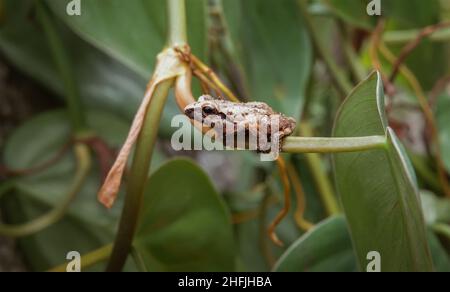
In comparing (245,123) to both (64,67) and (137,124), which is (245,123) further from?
(64,67)

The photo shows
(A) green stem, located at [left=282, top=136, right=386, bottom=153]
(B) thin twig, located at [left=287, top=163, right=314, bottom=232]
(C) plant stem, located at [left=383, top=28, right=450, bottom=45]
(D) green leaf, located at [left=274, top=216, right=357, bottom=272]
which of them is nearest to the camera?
(A) green stem, located at [left=282, top=136, right=386, bottom=153]

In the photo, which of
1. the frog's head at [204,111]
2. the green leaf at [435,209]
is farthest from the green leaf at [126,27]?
the green leaf at [435,209]

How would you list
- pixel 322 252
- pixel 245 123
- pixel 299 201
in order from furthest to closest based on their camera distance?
Result: pixel 299 201 < pixel 322 252 < pixel 245 123

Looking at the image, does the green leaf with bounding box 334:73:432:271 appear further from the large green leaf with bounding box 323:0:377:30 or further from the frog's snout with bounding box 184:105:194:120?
the large green leaf with bounding box 323:0:377:30

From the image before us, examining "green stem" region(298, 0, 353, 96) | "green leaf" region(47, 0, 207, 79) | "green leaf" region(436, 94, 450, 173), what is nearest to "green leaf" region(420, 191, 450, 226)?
"green leaf" region(436, 94, 450, 173)

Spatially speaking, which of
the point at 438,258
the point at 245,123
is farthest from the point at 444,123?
the point at 245,123

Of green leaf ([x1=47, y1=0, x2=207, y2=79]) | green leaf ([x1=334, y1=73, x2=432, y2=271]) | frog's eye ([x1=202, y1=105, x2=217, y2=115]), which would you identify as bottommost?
green leaf ([x1=334, y1=73, x2=432, y2=271])

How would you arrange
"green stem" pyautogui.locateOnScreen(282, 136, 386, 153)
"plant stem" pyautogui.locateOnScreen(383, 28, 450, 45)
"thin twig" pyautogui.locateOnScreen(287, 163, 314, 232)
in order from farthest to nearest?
"plant stem" pyautogui.locateOnScreen(383, 28, 450, 45), "thin twig" pyautogui.locateOnScreen(287, 163, 314, 232), "green stem" pyautogui.locateOnScreen(282, 136, 386, 153)
